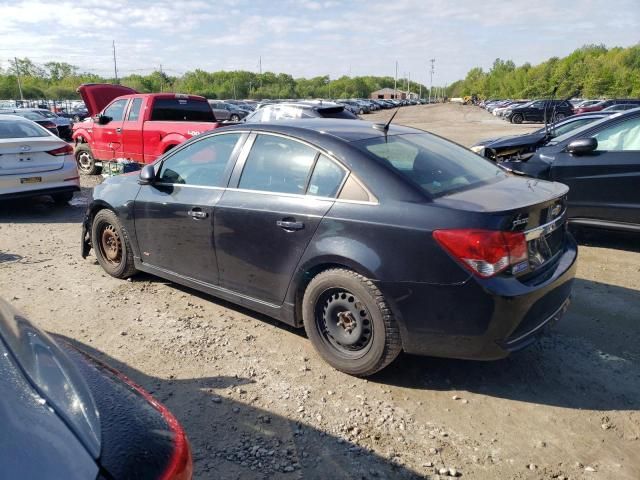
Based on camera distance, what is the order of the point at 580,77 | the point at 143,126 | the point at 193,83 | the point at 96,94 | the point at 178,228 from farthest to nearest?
the point at 193,83 → the point at 580,77 → the point at 96,94 → the point at 143,126 → the point at 178,228

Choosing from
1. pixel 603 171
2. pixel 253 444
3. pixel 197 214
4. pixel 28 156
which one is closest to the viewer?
pixel 253 444

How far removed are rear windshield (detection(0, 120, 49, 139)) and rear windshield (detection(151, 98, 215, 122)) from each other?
2331mm

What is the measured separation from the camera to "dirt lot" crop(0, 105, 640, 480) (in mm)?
2666

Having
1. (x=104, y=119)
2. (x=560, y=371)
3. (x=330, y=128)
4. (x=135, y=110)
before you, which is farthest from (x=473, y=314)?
(x=104, y=119)

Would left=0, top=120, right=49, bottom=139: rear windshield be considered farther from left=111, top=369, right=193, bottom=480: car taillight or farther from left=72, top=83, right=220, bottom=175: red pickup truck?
left=111, top=369, right=193, bottom=480: car taillight

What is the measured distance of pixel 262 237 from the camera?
368 cm

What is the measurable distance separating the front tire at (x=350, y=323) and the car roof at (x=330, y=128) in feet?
3.42

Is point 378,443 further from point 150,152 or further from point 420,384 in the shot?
point 150,152

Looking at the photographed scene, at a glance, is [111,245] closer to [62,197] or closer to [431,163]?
[431,163]

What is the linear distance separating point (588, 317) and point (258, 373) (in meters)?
2.83

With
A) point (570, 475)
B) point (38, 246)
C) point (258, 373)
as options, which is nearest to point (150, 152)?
point (38, 246)

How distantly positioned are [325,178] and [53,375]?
88.4 inches

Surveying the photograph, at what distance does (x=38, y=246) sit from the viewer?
646 cm

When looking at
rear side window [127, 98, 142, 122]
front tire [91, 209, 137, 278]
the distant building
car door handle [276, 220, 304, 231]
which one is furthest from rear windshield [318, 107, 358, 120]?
the distant building
